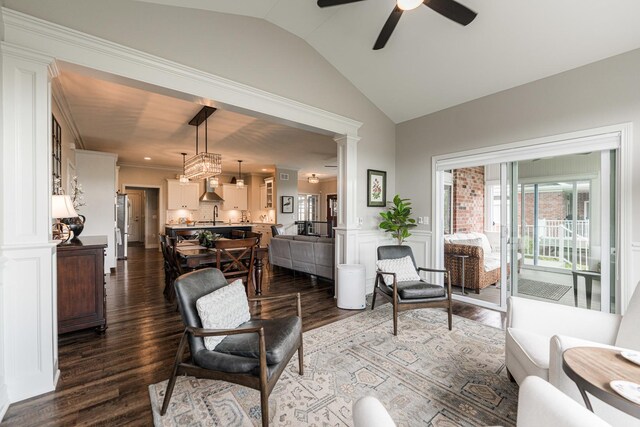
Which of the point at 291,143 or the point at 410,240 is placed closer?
the point at 410,240

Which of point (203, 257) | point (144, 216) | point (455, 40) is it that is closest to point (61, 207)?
point (203, 257)

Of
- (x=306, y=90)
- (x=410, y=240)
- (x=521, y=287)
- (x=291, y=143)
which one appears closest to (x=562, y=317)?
(x=521, y=287)

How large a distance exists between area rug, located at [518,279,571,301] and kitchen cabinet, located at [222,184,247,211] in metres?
8.82

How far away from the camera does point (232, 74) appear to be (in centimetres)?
Answer: 306

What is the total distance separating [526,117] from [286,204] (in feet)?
23.5

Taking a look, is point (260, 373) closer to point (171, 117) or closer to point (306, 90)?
point (306, 90)

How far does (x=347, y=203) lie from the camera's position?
13.9 feet

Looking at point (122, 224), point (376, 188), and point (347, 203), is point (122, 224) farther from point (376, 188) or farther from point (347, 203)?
point (376, 188)

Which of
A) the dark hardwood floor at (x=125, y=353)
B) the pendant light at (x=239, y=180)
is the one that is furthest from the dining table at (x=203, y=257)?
the pendant light at (x=239, y=180)

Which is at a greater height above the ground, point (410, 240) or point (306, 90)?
point (306, 90)

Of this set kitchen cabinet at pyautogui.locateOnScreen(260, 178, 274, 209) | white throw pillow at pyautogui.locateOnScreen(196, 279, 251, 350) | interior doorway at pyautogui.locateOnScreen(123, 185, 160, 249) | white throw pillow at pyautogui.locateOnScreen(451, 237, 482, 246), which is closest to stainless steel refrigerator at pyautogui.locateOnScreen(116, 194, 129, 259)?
interior doorway at pyautogui.locateOnScreen(123, 185, 160, 249)

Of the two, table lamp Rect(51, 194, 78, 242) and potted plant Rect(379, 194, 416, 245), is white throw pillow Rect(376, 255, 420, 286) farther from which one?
table lamp Rect(51, 194, 78, 242)

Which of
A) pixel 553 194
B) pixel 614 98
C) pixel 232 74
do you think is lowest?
pixel 553 194

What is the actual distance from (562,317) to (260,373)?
2.10m
